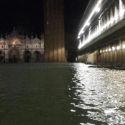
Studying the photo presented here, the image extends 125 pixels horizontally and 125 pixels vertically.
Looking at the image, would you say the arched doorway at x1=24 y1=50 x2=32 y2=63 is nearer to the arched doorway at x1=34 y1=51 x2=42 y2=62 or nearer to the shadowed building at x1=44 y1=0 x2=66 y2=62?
the arched doorway at x1=34 y1=51 x2=42 y2=62

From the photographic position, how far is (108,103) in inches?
414

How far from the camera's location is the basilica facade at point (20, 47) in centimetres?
13902

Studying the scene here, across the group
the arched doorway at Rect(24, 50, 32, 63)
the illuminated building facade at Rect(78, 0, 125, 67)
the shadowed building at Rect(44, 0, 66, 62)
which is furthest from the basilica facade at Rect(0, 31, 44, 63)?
the illuminated building facade at Rect(78, 0, 125, 67)

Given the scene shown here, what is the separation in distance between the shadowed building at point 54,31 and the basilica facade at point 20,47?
24.0 meters

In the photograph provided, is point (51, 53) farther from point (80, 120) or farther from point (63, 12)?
point (80, 120)

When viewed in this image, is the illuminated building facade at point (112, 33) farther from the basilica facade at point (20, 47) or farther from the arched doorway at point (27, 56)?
the basilica facade at point (20, 47)

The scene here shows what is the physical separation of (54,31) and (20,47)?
3243 centimetres

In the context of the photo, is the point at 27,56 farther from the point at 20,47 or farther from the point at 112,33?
the point at 112,33

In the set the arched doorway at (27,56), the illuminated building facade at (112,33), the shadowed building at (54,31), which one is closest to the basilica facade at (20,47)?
the arched doorway at (27,56)

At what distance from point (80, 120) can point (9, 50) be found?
448 ft

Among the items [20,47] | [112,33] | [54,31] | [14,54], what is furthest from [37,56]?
[112,33]

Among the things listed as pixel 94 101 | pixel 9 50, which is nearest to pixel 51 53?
pixel 9 50

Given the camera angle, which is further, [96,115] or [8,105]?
[8,105]

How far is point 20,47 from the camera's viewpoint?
469ft
